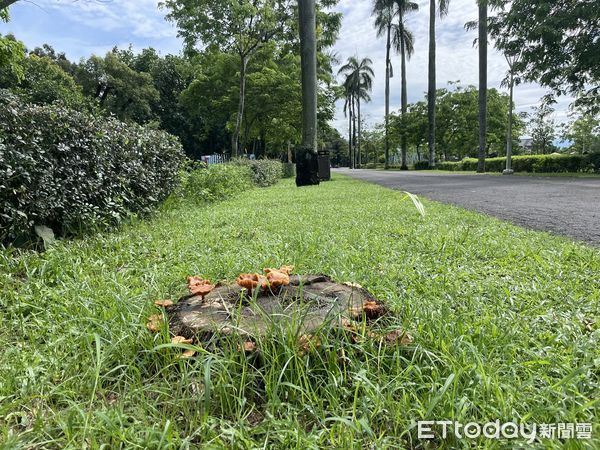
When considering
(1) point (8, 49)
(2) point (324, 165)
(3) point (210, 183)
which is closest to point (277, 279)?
(1) point (8, 49)

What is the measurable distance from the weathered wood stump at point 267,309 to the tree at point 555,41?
19.3 meters

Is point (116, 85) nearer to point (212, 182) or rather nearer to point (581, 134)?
point (212, 182)

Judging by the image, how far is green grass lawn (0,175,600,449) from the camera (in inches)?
46.2

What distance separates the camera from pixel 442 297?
7.06ft

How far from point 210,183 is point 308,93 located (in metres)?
5.38

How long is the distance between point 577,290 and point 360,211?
12.3 ft

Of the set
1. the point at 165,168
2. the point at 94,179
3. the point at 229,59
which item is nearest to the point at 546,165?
the point at 229,59

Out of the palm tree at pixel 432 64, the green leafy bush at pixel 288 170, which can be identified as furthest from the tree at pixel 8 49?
the palm tree at pixel 432 64

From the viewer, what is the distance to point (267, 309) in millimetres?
1771

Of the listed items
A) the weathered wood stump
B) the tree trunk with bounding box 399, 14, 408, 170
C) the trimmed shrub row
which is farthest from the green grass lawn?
the tree trunk with bounding box 399, 14, 408, 170

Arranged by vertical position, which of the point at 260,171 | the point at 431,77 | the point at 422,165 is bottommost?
the point at 260,171

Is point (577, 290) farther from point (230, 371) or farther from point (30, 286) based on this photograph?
point (30, 286)

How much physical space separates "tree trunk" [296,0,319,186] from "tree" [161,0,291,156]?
7.45 feet

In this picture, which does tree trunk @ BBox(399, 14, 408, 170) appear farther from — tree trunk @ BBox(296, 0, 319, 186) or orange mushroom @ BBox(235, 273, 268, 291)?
orange mushroom @ BBox(235, 273, 268, 291)
